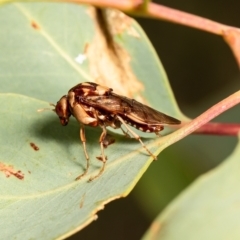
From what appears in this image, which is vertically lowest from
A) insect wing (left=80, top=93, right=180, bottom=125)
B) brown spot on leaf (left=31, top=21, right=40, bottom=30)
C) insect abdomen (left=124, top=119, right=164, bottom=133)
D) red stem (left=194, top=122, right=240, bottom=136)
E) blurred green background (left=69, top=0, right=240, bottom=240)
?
blurred green background (left=69, top=0, right=240, bottom=240)

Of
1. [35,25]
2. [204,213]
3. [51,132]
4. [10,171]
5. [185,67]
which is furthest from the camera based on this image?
[185,67]

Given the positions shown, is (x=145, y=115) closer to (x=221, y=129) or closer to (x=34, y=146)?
(x=221, y=129)

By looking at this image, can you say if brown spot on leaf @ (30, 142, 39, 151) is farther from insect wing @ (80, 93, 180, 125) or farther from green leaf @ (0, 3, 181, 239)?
insect wing @ (80, 93, 180, 125)

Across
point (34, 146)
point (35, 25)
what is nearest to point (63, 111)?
point (34, 146)

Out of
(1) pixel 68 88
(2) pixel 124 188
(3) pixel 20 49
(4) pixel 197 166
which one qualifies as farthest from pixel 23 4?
(4) pixel 197 166

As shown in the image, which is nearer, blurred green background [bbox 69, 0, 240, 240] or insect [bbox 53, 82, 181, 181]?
insect [bbox 53, 82, 181, 181]

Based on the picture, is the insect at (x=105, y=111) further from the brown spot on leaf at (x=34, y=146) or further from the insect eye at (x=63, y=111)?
the brown spot on leaf at (x=34, y=146)

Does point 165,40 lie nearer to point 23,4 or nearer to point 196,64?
point 196,64

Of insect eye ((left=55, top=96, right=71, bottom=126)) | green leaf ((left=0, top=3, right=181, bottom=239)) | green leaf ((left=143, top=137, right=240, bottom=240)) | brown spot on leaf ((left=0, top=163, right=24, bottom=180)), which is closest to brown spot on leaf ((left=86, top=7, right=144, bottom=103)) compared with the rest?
green leaf ((left=0, top=3, right=181, bottom=239))
